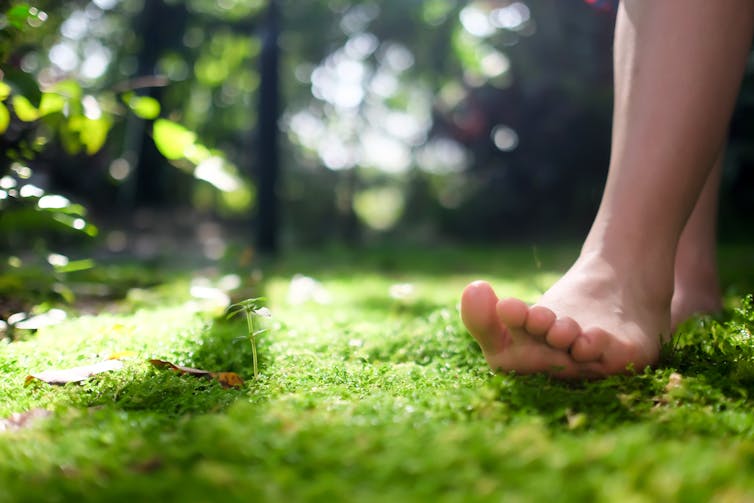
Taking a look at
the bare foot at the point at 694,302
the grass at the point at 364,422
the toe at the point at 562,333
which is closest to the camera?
the grass at the point at 364,422

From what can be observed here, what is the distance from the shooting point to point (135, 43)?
8438mm

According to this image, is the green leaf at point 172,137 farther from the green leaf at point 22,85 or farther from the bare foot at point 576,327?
the bare foot at point 576,327

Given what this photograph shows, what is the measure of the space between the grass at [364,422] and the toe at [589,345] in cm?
5

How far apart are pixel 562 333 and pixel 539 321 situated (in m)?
0.05

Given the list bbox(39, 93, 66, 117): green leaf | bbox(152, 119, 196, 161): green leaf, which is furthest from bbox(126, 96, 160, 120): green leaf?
bbox(39, 93, 66, 117): green leaf

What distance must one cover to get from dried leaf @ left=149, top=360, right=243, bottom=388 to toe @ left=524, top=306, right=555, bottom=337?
0.56 meters

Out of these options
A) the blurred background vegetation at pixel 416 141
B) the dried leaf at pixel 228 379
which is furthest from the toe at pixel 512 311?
the blurred background vegetation at pixel 416 141

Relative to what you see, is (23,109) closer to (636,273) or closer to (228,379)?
(228,379)

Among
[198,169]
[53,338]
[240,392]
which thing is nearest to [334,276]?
[198,169]

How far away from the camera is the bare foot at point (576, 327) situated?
1094mm

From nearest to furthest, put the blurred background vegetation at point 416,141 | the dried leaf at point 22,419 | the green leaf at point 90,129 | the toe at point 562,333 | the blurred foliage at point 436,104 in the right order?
the dried leaf at point 22,419 → the toe at point 562,333 → the green leaf at point 90,129 → the blurred background vegetation at point 416,141 → the blurred foliage at point 436,104

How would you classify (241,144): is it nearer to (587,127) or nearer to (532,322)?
(587,127)

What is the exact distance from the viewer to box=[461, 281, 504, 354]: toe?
1114mm

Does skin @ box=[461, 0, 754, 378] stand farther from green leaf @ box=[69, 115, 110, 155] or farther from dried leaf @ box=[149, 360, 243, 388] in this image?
green leaf @ box=[69, 115, 110, 155]
